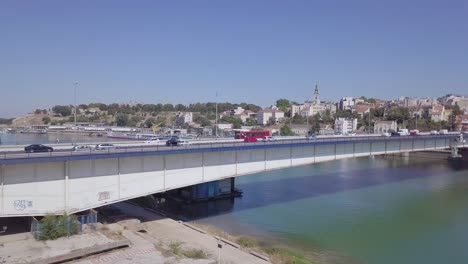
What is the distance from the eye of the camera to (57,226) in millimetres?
23203

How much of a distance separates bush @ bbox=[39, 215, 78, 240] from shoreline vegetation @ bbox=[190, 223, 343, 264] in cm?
940

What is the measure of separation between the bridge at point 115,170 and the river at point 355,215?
182 inches

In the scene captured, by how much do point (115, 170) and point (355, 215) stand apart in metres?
22.2

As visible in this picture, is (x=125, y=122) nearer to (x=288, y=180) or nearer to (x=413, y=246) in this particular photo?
(x=288, y=180)

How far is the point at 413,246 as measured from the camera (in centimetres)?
2888

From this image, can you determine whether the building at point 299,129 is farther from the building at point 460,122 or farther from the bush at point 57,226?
the bush at point 57,226

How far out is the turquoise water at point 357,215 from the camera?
2811cm

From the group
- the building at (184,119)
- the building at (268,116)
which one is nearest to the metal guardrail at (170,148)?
the building at (268,116)

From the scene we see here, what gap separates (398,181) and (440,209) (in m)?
16.6

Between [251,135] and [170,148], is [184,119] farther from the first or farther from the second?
[170,148]

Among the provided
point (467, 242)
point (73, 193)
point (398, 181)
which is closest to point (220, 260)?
point (73, 193)

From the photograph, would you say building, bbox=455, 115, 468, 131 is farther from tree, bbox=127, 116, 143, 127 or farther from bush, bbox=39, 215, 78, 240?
tree, bbox=127, 116, 143, 127

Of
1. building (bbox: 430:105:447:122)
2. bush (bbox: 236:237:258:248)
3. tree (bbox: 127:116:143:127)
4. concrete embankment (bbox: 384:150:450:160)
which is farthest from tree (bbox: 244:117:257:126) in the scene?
bush (bbox: 236:237:258:248)

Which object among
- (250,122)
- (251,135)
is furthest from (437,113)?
(251,135)
